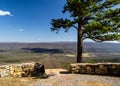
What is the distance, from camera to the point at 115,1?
21.3 meters

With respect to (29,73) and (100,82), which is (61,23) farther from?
(100,82)

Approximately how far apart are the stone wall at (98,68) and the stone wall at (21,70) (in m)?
2.74

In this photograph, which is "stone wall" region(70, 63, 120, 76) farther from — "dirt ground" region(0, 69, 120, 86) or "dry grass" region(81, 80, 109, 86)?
"dry grass" region(81, 80, 109, 86)

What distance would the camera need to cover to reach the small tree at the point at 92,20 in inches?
Answer: 810

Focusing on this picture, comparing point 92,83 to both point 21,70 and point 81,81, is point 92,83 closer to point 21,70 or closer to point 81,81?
point 81,81

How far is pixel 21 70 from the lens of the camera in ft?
55.7

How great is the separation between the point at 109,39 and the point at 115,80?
7.78 metres

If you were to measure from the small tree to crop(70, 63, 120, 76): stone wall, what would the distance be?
4838 mm

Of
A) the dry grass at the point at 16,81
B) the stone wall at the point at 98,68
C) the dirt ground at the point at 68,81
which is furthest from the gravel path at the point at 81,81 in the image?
the stone wall at the point at 98,68

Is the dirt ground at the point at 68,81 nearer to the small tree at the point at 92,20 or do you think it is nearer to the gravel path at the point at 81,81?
the gravel path at the point at 81,81

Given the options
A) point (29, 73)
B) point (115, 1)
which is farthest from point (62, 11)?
point (29, 73)

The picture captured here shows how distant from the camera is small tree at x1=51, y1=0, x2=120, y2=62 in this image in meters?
20.6

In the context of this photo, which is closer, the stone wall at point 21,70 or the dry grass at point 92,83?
the dry grass at point 92,83

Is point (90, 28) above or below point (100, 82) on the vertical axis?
above
